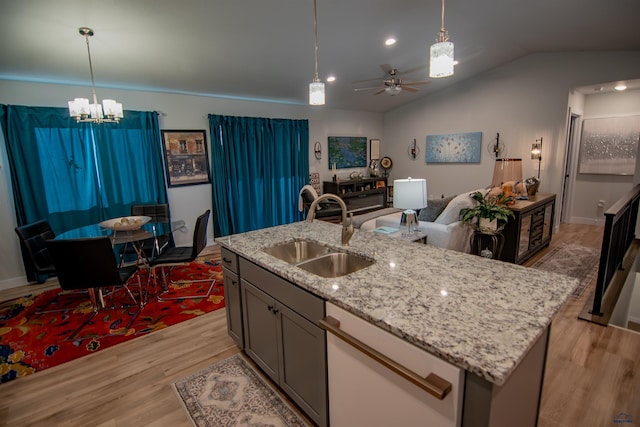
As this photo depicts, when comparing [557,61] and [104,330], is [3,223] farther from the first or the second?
[557,61]

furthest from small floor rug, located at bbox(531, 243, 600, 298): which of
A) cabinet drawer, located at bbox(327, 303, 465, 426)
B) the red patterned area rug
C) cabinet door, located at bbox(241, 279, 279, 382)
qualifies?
the red patterned area rug

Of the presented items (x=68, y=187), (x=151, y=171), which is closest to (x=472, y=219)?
(x=151, y=171)

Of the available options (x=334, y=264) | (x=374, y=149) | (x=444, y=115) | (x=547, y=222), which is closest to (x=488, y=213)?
(x=547, y=222)

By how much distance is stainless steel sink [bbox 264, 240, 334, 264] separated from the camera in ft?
7.47

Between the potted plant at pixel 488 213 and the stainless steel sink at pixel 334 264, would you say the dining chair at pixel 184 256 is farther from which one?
the potted plant at pixel 488 213

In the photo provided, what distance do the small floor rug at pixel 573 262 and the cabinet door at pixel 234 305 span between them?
3.52 metres

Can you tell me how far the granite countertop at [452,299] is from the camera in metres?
1.00

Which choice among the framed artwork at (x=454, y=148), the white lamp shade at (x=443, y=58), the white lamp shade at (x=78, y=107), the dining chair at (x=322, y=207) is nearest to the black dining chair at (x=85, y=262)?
the white lamp shade at (x=78, y=107)

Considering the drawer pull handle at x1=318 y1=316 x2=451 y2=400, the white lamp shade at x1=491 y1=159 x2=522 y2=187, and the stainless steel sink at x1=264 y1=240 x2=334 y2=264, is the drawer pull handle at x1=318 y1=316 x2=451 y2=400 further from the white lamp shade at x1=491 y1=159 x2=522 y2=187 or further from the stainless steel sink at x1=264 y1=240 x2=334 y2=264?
the white lamp shade at x1=491 y1=159 x2=522 y2=187

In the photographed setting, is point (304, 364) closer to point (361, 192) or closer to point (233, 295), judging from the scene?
point (233, 295)

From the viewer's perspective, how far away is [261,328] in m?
2.09

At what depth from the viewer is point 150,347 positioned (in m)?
2.64

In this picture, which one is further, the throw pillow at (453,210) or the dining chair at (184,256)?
the throw pillow at (453,210)

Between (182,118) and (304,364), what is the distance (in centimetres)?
433
